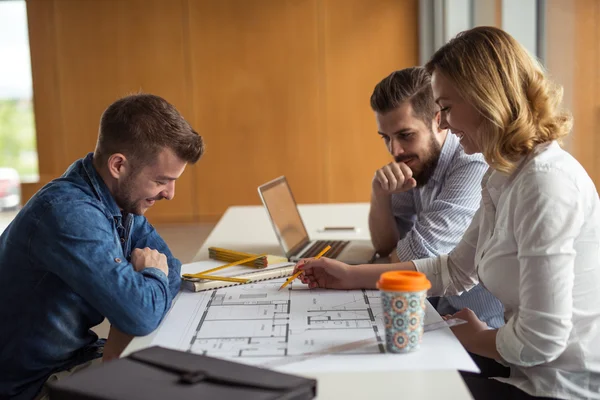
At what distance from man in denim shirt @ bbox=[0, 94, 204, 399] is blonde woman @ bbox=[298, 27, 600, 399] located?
0.67 metres

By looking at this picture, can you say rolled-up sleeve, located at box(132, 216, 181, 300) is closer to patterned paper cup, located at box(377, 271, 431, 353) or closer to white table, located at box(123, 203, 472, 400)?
white table, located at box(123, 203, 472, 400)

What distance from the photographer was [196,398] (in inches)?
35.4

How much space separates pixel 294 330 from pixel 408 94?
1.04 meters

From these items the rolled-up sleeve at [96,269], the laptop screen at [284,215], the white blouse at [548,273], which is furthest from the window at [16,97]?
the white blouse at [548,273]

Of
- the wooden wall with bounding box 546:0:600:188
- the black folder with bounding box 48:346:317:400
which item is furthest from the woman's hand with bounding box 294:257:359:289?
the wooden wall with bounding box 546:0:600:188

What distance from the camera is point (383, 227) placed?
7.23ft

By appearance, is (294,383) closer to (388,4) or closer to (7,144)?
(388,4)

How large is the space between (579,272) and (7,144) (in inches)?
238

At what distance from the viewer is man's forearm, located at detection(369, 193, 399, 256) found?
7.22 feet

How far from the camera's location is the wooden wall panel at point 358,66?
568 centimetres

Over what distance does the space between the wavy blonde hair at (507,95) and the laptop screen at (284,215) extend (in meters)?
0.89

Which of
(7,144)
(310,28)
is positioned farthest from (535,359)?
(7,144)

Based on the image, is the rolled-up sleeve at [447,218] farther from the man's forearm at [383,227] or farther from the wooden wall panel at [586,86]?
the wooden wall panel at [586,86]

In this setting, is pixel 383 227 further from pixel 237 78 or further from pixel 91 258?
pixel 237 78
